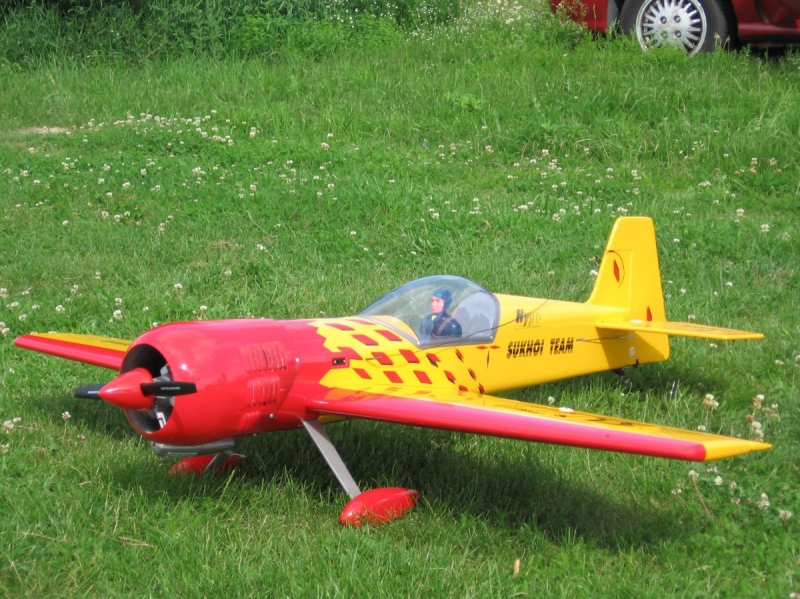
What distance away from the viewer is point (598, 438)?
4.04 meters

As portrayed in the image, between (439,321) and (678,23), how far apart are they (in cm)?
827

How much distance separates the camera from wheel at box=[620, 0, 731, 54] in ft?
38.6

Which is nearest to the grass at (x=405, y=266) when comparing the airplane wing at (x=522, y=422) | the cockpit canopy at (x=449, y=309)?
the airplane wing at (x=522, y=422)

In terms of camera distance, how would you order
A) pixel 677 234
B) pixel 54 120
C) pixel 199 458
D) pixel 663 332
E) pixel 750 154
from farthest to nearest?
pixel 54 120 → pixel 750 154 → pixel 677 234 → pixel 663 332 → pixel 199 458

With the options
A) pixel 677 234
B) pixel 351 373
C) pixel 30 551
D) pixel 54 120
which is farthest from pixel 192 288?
pixel 54 120

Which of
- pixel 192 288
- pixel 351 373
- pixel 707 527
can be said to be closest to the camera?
pixel 707 527

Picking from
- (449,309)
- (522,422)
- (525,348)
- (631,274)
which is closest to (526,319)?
(525,348)

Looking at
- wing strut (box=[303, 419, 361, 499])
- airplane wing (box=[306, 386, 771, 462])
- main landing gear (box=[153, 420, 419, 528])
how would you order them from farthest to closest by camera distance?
wing strut (box=[303, 419, 361, 499]) < main landing gear (box=[153, 420, 419, 528]) < airplane wing (box=[306, 386, 771, 462])

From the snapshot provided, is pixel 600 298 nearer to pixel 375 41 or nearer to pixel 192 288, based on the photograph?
pixel 192 288

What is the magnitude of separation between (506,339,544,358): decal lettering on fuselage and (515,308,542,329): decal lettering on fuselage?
0.10 metres

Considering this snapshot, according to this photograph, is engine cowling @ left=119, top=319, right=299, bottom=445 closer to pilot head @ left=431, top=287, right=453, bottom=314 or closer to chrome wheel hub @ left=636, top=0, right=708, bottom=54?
pilot head @ left=431, top=287, right=453, bottom=314

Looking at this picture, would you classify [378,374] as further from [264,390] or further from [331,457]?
[264,390]

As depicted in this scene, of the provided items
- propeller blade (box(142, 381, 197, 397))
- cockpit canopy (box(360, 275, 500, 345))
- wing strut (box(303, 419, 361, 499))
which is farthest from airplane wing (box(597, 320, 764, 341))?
propeller blade (box(142, 381, 197, 397))

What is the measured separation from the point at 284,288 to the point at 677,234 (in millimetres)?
3547
